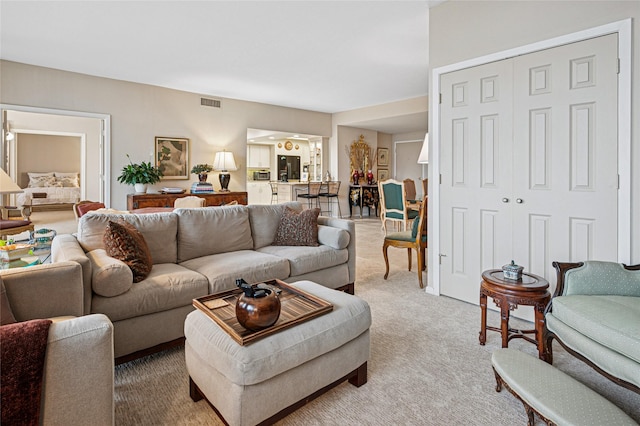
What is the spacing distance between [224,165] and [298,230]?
3808mm

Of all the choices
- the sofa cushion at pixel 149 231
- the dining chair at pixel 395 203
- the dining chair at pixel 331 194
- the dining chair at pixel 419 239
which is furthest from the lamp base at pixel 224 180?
the dining chair at pixel 419 239

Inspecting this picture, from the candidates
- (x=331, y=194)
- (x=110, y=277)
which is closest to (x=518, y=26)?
(x=110, y=277)

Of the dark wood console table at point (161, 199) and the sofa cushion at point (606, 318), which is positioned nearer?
the sofa cushion at point (606, 318)

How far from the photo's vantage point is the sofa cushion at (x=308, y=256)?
2.95m

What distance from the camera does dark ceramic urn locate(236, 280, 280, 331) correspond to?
149cm

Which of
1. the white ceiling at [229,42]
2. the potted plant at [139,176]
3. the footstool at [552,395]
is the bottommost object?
the footstool at [552,395]

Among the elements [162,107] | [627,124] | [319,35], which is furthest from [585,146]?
[162,107]

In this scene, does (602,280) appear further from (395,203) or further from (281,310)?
(395,203)

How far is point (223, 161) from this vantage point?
662cm

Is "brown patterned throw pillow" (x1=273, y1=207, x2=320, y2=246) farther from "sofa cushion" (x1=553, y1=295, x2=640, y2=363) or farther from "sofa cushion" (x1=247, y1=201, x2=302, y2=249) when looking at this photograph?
"sofa cushion" (x1=553, y1=295, x2=640, y2=363)

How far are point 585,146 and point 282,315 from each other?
7.76 feet

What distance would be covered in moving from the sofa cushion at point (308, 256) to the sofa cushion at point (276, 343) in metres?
1.07

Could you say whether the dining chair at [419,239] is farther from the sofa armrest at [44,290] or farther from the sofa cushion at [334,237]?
the sofa armrest at [44,290]

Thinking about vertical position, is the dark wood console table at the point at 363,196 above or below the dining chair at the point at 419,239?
above
